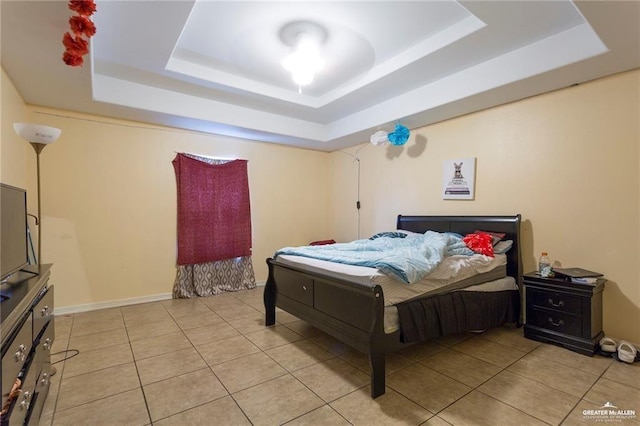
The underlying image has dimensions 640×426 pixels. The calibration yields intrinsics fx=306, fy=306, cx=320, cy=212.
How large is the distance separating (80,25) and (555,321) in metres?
3.97

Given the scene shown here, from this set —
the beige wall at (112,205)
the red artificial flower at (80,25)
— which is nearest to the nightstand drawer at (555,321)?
the red artificial flower at (80,25)

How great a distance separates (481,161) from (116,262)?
4563mm

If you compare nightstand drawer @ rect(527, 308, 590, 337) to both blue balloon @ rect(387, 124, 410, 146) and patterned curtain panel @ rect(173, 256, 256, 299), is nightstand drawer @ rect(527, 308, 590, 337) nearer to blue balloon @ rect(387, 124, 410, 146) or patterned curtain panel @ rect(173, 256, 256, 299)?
blue balloon @ rect(387, 124, 410, 146)

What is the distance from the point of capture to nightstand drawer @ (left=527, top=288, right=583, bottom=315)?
251 cm

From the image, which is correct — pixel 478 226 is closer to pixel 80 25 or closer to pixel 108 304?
pixel 80 25

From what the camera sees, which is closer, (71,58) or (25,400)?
(25,400)

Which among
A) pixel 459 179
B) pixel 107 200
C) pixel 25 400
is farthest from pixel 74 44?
pixel 459 179

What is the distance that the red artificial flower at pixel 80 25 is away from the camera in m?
1.62

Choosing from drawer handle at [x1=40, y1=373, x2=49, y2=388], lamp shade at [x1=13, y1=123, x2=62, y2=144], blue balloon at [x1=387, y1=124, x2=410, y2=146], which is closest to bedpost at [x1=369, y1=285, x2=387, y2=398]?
drawer handle at [x1=40, y1=373, x2=49, y2=388]

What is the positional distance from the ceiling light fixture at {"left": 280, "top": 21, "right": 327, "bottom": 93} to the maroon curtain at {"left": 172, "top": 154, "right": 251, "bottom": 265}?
2.09m

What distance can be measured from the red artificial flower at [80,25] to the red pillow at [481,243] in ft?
11.1

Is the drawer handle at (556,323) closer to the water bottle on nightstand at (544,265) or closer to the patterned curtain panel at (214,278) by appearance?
the water bottle on nightstand at (544,265)

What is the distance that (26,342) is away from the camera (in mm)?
1371

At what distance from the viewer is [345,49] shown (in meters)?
2.95
